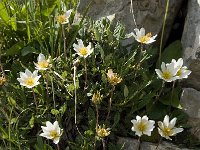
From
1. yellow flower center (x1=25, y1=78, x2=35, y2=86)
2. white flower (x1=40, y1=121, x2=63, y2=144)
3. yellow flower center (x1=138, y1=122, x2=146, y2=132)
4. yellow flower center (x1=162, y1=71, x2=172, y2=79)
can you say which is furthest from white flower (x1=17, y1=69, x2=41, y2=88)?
yellow flower center (x1=162, y1=71, x2=172, y2=79)

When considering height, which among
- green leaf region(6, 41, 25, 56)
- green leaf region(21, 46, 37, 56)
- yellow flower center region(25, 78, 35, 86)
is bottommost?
yellow flower center region(25, 78, 35, 86)

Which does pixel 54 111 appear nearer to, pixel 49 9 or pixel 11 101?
pixel 11 101

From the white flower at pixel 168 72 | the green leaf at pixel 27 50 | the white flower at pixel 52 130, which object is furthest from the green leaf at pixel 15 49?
the white flower at pixel 168 72

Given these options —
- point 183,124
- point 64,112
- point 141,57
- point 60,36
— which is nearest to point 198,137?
point 183,124

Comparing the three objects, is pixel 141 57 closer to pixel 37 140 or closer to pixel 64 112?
pixel 64 112

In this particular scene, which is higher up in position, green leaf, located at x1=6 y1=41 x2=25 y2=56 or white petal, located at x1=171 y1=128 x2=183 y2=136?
green leaf, located at x1=6 y1=41 x2=25 y2=56

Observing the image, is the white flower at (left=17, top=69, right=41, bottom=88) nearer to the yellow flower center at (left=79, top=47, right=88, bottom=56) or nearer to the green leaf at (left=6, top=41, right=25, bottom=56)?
the yellow flower center at (left=79, top=47, right=88, bottom=56)

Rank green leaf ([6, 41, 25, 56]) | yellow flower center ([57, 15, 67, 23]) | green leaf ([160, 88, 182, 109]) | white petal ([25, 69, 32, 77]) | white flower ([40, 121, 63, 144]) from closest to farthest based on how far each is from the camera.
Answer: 1. white flower ([40, 121, 63, 144])
2. white petal ([25, 69, 32, 77])
3. yellow flower center ([57, 15, 67, 23])
4. green leaf ([160, 88, 182, 109])
5. green leaf ([6, 41, 25, 56])

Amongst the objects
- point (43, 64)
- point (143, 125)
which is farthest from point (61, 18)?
point (143, 125)
